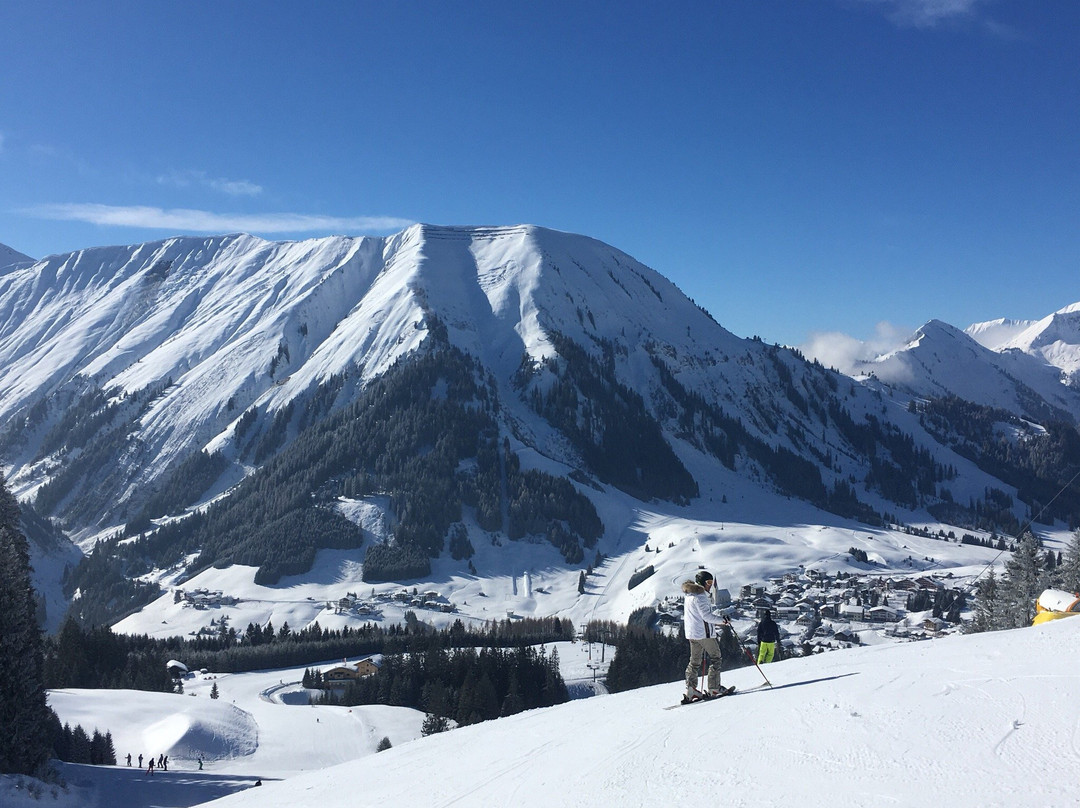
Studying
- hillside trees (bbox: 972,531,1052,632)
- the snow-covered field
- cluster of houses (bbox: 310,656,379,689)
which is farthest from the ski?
the snow-covered field

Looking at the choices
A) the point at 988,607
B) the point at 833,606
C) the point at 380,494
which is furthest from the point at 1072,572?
the point at 380,494

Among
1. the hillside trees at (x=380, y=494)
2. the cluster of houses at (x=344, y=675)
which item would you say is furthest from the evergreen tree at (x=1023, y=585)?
the hillside trees at (x=380, y=494)

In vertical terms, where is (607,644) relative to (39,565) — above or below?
below

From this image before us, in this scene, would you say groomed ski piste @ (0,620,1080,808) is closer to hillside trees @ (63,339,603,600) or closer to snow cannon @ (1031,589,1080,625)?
snow cannon @ (1031,589,1080,625)

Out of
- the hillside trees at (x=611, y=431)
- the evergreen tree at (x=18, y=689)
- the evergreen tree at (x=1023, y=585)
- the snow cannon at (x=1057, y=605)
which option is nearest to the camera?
the snow cannon at (x=1057, y=605)

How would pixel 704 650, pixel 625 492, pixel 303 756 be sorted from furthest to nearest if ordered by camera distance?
pixel 625 492, pixel 303 756, pixel 704 650

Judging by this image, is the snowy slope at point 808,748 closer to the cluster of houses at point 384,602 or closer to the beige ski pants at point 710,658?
the beige ski pants at point 710,658

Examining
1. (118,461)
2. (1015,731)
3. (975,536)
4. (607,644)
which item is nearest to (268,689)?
(607,644)

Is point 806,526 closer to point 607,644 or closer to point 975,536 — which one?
point 975,536
